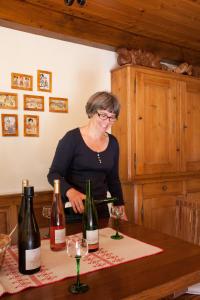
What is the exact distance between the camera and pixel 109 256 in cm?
110

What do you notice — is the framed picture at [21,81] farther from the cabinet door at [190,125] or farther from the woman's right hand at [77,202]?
the cabinet door at [190,125]

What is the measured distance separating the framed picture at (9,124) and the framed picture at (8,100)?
0.25 ft

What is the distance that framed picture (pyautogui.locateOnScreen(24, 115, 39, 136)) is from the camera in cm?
254

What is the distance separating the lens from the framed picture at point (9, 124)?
243 cm

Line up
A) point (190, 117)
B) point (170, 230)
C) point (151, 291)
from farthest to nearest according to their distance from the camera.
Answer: point (190, 117)
point (170, 230)
point (151, 291)

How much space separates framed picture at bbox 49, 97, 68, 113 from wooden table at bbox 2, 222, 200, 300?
1.83 meters

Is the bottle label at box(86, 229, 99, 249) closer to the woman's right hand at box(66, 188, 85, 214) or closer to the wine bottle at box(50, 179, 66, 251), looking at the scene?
the wine bottle at box(50, 179, 66, 251)

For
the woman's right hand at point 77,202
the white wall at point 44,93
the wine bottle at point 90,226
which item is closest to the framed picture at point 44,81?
the white wall at point 44,93

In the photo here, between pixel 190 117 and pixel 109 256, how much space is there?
2.41 m

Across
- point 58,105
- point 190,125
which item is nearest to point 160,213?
point 190,125

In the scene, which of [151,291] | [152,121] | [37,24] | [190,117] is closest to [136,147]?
[152,121]

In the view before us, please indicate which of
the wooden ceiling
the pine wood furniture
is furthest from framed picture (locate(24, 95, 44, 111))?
the pine wood furniture

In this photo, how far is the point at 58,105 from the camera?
2717 millimetres

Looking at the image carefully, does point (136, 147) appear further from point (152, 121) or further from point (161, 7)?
point (161, 7)
